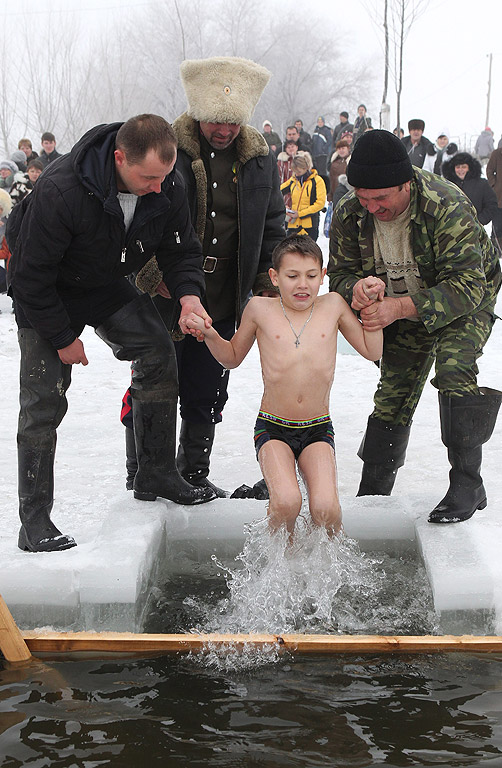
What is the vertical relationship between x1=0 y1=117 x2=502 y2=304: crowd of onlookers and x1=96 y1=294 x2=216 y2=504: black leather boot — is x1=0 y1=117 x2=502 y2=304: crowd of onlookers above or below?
above

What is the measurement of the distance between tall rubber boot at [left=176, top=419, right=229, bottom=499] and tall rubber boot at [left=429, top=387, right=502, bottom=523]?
1.32m

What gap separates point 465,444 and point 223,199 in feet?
5.46

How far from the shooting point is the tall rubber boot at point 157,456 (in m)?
3.88

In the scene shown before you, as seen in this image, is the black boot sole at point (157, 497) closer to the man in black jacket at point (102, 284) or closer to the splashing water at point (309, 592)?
the man in black jacket at point (102, 284)

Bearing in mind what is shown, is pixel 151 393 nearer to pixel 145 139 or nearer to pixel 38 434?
pixel 38 434

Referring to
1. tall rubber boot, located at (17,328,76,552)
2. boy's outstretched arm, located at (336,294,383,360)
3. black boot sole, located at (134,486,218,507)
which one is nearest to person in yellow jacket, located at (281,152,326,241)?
boy's outstretched arm, located at (336,294,383,360)

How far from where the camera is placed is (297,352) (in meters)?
3.66

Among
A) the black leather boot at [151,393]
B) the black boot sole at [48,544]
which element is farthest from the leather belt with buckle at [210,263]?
the black boot sole at [48,544]

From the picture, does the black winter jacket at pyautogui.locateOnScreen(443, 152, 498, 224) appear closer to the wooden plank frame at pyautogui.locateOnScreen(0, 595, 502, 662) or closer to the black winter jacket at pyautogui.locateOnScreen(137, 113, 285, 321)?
the black winter jacket at pyautogui.locateOnScreen(137, 113, 285, 321)

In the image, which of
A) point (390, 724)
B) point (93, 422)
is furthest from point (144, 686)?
point (93, 422)

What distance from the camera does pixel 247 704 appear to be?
2643 mm

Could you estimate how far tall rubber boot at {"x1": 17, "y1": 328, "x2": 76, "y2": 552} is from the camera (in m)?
3.47

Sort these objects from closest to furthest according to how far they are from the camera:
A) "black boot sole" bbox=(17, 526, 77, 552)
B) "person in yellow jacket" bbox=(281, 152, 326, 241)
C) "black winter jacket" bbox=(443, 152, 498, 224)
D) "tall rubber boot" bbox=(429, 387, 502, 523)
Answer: "black boot sole" bbox=(17, 526, 77, 552) < "tall rubber boot" bbox=(429, 387, 502, 523) < "black winter jacket" bbox=(443, 152, 498, 224) < "person in yellow jacket" bbox=(281, 152, 326, 241)

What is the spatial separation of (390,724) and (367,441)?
197cm
